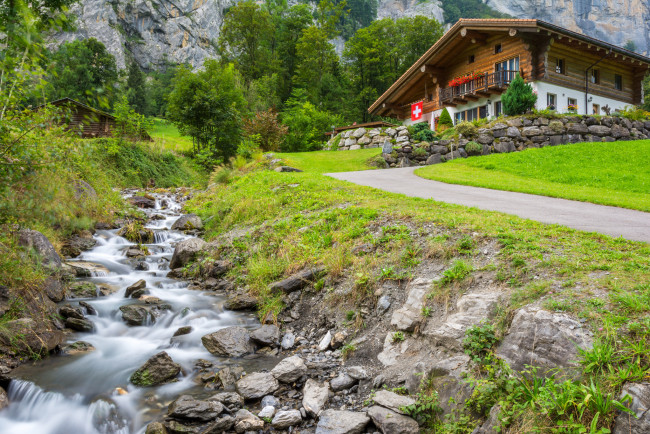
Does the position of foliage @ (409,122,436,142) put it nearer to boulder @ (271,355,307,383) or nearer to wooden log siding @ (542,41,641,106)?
wooden log siding @ (542,41,641,106)

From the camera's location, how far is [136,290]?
8.21m

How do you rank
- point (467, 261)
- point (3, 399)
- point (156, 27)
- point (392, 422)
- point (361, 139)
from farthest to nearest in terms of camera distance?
point (156, 27)
point (361, 139)
point (467, 261)
point (3, 399)
point (392, 422)

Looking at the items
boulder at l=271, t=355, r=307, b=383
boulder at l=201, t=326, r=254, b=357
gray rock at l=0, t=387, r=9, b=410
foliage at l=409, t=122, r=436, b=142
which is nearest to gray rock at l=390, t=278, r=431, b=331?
boulder at l=271, t=355, r=307, b=383

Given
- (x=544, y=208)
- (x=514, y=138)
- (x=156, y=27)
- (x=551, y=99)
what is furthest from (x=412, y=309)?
(x=156, y=27)

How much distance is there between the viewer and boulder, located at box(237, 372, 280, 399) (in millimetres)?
4801

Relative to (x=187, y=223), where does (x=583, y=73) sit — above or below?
above

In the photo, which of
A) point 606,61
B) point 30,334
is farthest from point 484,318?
point 606,61

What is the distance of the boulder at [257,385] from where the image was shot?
480 cm

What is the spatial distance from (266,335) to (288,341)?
373 millimetres

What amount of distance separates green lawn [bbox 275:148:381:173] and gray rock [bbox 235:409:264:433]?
49.4 ft

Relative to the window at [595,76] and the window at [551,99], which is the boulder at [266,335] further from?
the window at [595,76]

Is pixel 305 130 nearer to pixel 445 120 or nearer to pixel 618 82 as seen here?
pixel 445 120

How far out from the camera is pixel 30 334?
5680 mm

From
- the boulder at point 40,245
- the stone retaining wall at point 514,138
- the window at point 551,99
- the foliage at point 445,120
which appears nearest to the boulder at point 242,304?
the boulder at point 40,245
